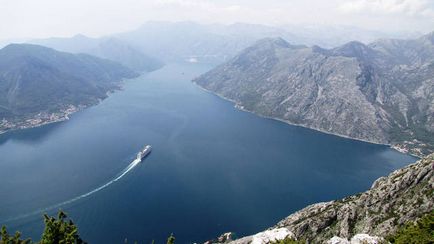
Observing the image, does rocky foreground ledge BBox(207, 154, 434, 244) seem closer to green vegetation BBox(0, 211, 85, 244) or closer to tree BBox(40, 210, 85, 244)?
tree BBox(40, 210, 85, 244)

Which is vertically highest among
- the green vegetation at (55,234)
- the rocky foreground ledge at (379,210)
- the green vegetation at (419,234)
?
the green vegetation at (419,234)

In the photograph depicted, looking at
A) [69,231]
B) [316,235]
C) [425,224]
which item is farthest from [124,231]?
[425,224]

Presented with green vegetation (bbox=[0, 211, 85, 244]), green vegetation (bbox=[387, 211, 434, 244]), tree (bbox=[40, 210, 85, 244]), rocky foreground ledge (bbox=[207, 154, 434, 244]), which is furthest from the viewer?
rocky foreground ledge (bbox=[207, 154, 434, 244])

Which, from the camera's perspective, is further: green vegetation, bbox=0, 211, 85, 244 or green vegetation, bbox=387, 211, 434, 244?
green vegetation, bbox=0, 211, 85, 244

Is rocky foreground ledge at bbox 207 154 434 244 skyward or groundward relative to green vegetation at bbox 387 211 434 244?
groundward

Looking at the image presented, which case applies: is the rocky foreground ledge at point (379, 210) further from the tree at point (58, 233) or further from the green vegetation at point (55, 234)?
the green vegetation at point (55, 234)

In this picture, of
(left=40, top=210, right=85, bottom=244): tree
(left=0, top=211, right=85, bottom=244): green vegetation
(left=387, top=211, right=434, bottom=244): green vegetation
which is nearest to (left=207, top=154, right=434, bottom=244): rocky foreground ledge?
(left=387, top=211, right=434, bottom=244): green vegetation

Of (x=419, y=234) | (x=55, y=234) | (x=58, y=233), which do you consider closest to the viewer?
(x=419, y=234)

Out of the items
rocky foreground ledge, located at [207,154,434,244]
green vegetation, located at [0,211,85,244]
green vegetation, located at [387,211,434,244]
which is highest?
green vegetation, located at [387,211,434,244]

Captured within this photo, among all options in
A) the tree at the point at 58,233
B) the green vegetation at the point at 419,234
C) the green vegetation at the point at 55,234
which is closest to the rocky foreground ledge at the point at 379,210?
the green vegetation at the point at 419,234

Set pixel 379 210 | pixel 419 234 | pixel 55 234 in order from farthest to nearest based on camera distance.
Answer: pixel 379 210 → pixel 55 234 → pixel 419 234

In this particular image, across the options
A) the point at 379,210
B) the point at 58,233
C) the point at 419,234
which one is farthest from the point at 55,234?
the point at 379,210

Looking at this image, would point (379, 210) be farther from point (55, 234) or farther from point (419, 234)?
point (55, 234)
